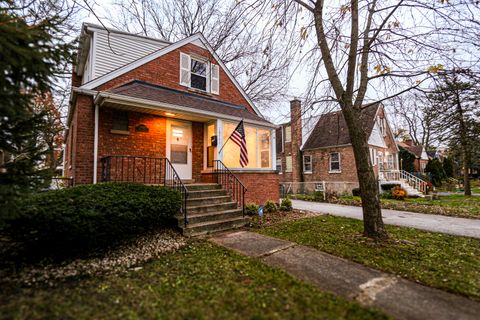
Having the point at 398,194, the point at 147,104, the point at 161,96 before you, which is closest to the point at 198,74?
Answer: the point at 161,96

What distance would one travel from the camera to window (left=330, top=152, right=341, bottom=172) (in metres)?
16.9

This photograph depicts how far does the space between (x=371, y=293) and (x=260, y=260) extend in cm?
163

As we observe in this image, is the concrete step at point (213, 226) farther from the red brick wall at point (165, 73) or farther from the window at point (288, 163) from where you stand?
the window at point (288, 163)

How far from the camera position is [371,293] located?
8.98ft

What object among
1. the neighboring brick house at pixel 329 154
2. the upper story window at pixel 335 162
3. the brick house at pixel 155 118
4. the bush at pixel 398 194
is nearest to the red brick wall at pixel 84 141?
the brick house at pixel 155 118

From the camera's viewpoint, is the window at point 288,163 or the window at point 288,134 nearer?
the window at point 288,134

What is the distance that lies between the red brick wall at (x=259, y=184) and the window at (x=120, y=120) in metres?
3.09

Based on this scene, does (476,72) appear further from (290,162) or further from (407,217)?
(290,162)

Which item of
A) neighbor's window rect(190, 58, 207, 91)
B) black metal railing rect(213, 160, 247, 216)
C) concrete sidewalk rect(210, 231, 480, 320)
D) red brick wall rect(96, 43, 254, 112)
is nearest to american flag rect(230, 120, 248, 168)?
black metal railing rect(213, 160, 247, 216)

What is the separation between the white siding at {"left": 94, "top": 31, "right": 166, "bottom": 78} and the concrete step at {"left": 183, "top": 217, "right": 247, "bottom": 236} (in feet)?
20.4

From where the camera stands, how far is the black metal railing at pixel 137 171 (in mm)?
6117

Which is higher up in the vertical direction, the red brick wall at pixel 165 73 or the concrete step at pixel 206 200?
the red brick wall at pixel 165 73

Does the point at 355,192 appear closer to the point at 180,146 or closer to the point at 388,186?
the point at 388,186

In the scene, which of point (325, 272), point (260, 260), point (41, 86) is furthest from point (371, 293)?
point (41, 86)
